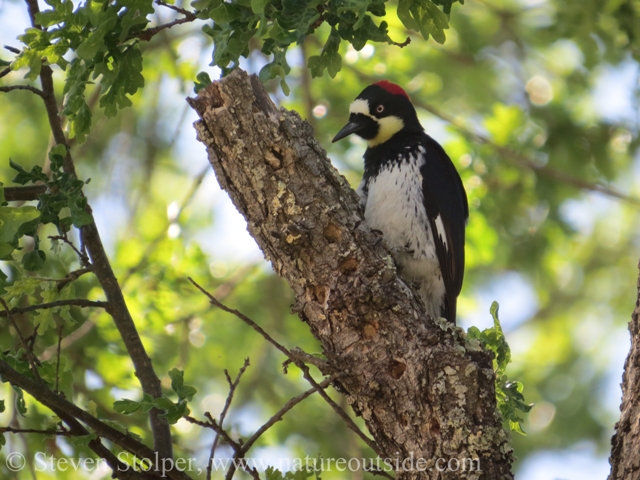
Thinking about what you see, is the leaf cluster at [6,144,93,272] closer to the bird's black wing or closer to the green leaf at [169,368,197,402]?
the green leaf at [169,368,197,402]

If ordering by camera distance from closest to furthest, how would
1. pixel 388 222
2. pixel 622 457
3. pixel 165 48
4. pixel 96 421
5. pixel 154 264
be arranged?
1. pixel 622 457
2. pixel 96 421
3. pixel 388 222
4. pixel 154 264
5. pixel 165 48

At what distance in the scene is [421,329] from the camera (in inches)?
113

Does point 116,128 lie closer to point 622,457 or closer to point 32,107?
point 32,107

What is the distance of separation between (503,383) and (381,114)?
2398mm

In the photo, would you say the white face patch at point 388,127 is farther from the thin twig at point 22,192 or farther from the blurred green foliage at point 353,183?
the thin twig at point 22,192

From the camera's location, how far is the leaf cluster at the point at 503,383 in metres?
3.12

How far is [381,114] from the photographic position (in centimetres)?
506

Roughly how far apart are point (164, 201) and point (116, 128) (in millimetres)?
966

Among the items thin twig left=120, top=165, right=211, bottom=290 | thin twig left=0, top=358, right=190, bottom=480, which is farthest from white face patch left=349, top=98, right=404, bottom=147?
thin twig left=0, top=358, right=190, bottom=480

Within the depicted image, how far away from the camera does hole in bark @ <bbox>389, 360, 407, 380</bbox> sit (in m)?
2.80

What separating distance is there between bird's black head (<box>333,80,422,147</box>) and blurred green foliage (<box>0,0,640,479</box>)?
0.82 m

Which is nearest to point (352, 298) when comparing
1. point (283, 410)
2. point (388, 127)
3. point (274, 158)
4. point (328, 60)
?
point (283, 410)

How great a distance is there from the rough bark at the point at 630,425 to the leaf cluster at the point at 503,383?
461 mm

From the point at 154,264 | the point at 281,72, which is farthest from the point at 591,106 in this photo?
the point at 281,72
